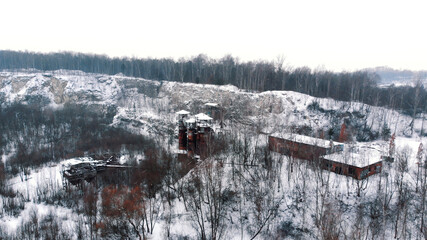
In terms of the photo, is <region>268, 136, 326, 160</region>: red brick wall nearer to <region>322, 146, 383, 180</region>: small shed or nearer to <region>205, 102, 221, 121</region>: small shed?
<region>322, 146, 383, 180</region>: small shed

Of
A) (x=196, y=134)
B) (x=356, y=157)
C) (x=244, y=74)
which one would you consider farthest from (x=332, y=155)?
(x=244, y=74)

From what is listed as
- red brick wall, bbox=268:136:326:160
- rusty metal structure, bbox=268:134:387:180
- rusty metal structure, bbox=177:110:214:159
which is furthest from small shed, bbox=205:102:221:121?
red brick wall, bbox=268:136:326:160

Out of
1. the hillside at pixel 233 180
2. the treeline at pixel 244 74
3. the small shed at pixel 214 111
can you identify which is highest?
the treeline at pixel 244 74

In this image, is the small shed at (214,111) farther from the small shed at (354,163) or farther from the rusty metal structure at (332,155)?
the small shed at (354,163)

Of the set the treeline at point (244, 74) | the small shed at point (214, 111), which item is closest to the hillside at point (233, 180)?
the small shed at point (214, 111)

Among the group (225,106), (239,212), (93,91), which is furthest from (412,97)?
(93,91)

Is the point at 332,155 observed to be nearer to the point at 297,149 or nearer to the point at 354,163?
the point at 354,163
